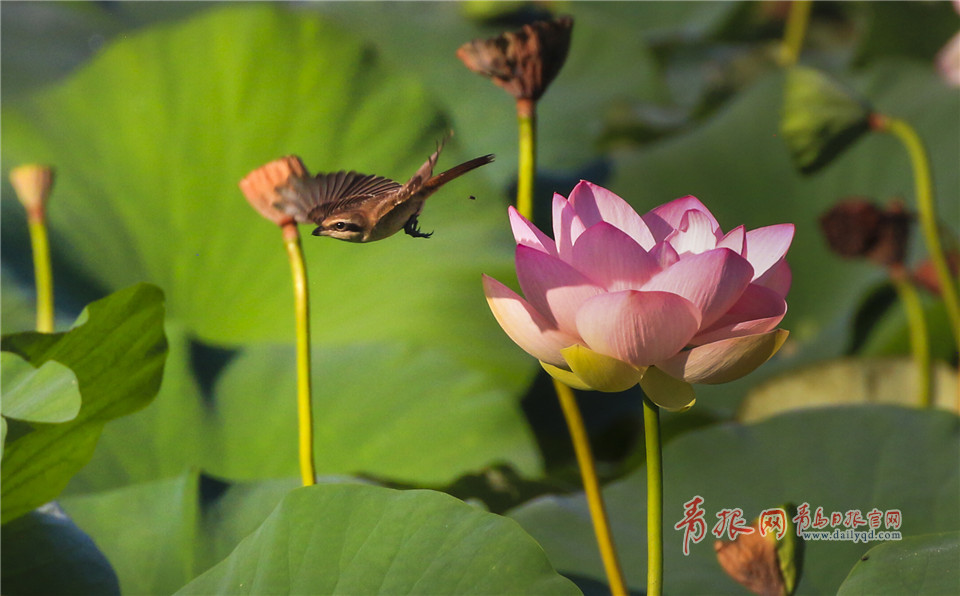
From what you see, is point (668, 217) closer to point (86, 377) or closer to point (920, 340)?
point (86, 377)

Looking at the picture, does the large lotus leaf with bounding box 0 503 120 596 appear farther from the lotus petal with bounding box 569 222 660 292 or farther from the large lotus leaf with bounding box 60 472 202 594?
the lotus petal with bounding box 569 222 660 292

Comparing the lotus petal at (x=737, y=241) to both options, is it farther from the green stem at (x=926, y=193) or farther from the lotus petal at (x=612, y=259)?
the green stem at (x=926, y=193)

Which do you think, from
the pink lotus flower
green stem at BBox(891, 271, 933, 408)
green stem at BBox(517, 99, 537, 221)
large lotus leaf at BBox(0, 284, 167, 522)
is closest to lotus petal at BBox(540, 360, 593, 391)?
the pink lotus flower

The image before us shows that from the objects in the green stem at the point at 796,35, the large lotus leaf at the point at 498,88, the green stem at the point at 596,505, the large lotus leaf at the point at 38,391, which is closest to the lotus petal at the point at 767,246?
the green stem at the point at 596,505

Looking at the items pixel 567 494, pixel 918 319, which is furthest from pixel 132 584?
pixel 918 319

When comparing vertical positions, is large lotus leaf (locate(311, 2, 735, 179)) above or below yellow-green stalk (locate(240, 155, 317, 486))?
below

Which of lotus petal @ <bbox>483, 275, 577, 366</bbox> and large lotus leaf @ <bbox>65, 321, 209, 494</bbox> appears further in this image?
large lotus leaf @ <bbox>65, 321, 209, 494</bbox>
